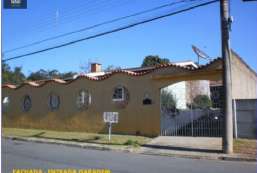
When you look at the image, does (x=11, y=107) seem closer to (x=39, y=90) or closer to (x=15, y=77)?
(x=39, y=90)

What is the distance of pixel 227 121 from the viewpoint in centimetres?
1496

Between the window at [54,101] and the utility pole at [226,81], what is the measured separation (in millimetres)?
13792

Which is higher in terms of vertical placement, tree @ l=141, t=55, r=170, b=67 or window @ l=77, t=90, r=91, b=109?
tree @ l=141, t=55, r=170, b=67

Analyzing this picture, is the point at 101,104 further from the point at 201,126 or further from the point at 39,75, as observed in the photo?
the point at 39,75

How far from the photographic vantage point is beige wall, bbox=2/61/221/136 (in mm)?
20547

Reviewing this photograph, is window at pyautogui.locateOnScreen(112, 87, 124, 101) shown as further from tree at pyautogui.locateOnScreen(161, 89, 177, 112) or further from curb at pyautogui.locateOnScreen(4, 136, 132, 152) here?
curb at pyautogui.locateOnScreen(4, 136, 132, 152)

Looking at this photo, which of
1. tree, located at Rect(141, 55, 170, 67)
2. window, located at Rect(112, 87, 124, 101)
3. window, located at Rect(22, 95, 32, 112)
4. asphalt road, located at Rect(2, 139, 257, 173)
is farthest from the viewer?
tree, located at Rect(141, 55, 170, 67)

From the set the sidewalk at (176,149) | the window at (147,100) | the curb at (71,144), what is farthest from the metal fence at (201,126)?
the curb at (71,144)

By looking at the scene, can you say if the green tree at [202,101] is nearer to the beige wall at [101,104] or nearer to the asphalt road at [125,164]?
the beige wall at [101,104]

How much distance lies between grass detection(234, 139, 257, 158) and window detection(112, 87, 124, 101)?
7354 mm

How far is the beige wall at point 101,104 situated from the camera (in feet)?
67.4

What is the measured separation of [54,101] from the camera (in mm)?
27016

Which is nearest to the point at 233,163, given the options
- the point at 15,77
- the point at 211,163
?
the point at 211,163

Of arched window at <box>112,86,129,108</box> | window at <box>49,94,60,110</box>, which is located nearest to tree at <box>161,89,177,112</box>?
arched window at <box>112,86,129,108</box>
